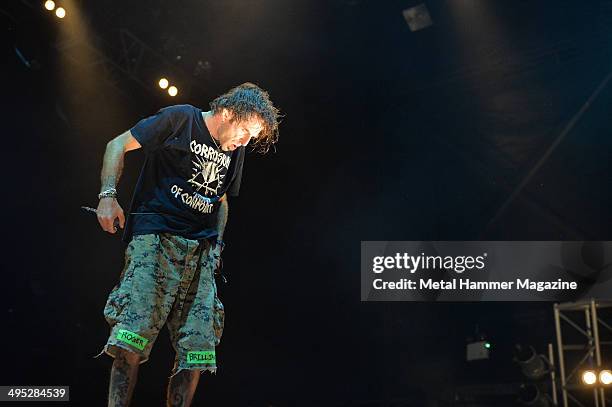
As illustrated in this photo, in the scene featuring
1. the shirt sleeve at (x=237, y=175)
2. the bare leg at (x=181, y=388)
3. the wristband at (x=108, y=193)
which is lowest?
the bare leg at (x=181, y=388)

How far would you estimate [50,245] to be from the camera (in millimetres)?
6613

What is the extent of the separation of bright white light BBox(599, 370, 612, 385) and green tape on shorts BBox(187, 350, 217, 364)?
5196 mm

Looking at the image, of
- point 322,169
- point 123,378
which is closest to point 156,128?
point 123,378

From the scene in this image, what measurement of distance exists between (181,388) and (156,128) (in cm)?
91

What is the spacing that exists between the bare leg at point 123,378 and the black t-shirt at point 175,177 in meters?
0.43

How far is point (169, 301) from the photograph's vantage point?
7.23 ft

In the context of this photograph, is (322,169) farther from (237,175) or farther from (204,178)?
(204,178)

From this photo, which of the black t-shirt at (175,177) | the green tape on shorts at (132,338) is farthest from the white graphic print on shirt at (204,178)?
the green tape on shorts at (132,338)

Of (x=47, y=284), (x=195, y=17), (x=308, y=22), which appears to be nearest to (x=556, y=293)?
(x=308, y=22)

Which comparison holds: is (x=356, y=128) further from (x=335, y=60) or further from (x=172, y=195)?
(x=172, y=195)

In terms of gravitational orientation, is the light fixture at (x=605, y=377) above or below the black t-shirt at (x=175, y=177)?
below

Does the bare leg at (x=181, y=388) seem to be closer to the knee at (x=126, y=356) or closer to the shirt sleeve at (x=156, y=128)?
the knee at (x=126, y=356)

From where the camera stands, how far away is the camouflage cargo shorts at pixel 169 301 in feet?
6.82

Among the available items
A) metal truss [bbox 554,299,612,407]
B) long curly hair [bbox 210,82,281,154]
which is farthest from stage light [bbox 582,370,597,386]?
long curly hair [bbox 210,82,281,154]
